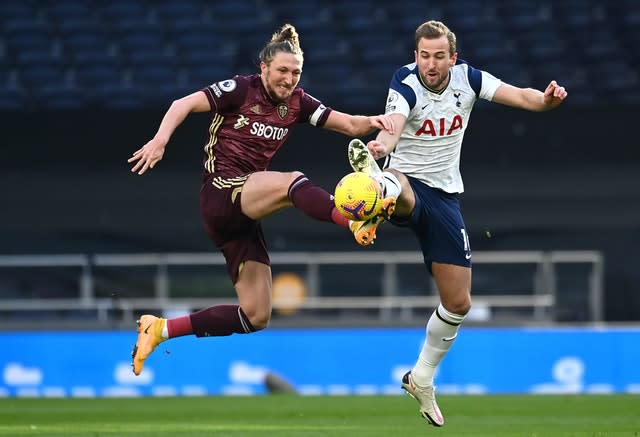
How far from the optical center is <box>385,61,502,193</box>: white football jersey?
870 centimetres

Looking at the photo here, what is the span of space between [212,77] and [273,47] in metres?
9.82

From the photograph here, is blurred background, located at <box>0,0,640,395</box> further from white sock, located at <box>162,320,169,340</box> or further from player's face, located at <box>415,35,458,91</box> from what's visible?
player's face, located at <box>415,35,458,91</box>

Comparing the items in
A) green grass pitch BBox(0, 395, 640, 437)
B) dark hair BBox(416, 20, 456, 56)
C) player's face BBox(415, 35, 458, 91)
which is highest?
dark hair BBox(416, 20, 456, 56)

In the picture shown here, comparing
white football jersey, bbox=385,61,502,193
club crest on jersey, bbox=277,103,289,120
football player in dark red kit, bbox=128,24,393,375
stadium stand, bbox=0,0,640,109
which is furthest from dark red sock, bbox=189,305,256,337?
stadium stand, bbox=0,0,640,109

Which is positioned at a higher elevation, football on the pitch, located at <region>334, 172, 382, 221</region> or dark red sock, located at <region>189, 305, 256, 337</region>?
football on the pitch, located at <region>334, 172, 382, 221</region>

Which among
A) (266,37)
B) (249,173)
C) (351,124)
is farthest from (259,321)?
(266,37)

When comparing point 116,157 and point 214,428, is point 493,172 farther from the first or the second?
point 214,428

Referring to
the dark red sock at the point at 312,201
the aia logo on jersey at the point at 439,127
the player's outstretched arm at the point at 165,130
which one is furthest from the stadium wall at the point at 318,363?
the dark red sock at the point at 312,201

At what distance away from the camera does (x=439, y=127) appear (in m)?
8.78

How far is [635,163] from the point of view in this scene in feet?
59.4

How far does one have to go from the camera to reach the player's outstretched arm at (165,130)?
7613 millimetres

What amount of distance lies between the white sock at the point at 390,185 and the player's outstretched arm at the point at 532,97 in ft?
3.45

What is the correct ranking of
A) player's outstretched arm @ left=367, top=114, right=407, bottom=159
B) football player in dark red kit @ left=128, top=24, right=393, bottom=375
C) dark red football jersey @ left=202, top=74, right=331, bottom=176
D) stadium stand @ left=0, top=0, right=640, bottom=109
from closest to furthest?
1. player's outstretched arm @ left=367, top=114, right=407, bottom=159
2. football player in dark red kit @ left=128, top=24, right=393, bottom=375
3. dark red football jersey @ left=202, top=74, right=331, bottom=176
4. stadium stand @ left=0, top=0, right=640, bottom=109

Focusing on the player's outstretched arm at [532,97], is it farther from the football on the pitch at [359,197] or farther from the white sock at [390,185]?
the football on the pitch at [359,197]
